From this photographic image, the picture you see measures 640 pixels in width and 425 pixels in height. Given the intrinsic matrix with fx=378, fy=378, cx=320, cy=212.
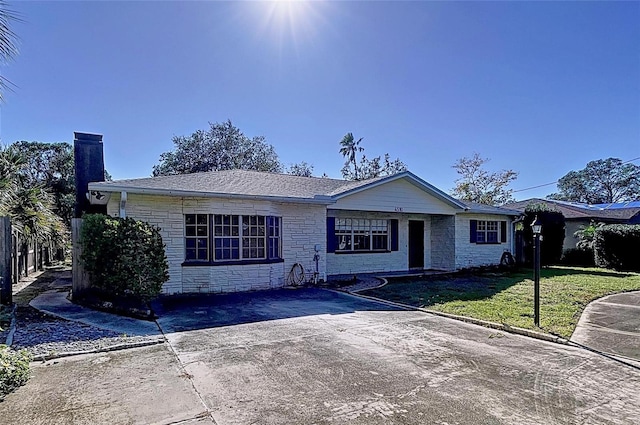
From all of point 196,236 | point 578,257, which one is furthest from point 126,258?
point 578,257

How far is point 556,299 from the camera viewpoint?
31.2 ft

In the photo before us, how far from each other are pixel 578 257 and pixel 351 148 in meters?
23.1

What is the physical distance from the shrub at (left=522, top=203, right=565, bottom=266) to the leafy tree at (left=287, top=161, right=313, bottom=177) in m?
23.8

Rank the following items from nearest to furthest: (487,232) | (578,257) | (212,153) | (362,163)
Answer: (487,232) → (578,257) → (212,153) → (362,163)

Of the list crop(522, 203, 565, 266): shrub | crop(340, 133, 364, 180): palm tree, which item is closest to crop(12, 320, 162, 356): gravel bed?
crop(522, 203, 565, 266): shrub

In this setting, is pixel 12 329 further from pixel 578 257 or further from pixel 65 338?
pixel 578 257

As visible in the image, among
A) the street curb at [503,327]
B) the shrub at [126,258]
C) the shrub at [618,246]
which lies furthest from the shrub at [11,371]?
the shrub at [618,246]

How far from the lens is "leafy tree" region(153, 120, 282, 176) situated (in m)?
33.1

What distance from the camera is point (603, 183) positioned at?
54.0 meters

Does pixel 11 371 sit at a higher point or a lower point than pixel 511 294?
higher

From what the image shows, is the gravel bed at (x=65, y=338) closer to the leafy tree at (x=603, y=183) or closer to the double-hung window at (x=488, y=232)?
the double-hung window at (x=488, y=232)

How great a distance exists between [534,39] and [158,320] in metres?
13.2

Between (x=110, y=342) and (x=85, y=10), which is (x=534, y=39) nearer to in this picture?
(x=85, y=10)

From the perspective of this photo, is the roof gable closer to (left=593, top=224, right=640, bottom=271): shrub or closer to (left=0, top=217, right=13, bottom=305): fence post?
(left=593, top=224, right=640, bottom=271): shrub
